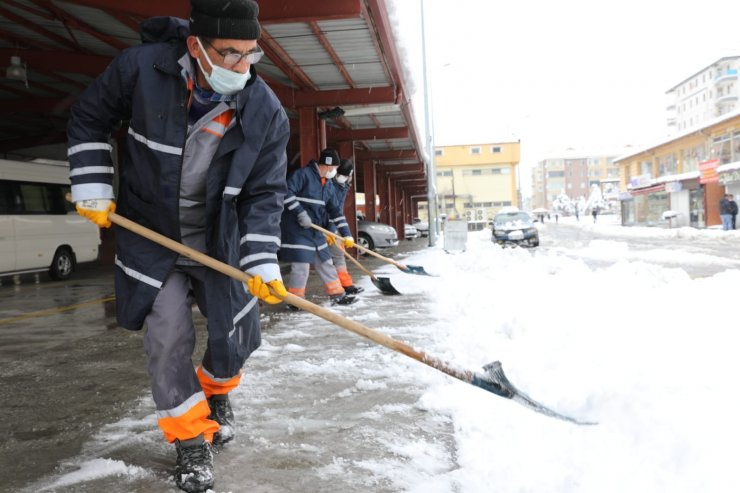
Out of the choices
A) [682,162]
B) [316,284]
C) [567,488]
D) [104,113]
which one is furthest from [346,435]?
[682,162]

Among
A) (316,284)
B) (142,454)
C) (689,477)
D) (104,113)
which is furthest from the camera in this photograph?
(316,284)

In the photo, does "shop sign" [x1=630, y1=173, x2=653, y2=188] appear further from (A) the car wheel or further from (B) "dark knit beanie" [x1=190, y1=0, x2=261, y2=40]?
(B) "dark knit beanie" [x1=190, y1=0, x2=261, y2=40]

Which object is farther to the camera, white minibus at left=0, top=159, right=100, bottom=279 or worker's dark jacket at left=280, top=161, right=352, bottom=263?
white minibus at left=0, top=159, right=100, bottom=279

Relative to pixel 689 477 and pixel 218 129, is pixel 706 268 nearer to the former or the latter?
pixel 689 477

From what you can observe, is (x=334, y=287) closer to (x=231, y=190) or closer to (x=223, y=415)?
(x=223, y=415)

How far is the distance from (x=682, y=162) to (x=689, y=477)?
40.4 meters

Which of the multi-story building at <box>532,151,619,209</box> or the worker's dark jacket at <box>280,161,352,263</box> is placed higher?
the multi-story building at <box>532,151,619,209</box>

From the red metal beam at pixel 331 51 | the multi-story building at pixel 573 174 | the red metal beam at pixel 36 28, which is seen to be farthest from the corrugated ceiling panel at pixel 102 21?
the multi-story building at pixel 573 174

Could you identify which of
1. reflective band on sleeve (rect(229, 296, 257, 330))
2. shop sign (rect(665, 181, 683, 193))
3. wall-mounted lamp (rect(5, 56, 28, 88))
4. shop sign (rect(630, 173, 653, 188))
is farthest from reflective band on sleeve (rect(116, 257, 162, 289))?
shop sign (rect(630, 173, 653, 188))

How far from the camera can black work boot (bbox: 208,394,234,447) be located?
9.14 feet

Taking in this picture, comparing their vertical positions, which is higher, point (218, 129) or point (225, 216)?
point (218, 129)

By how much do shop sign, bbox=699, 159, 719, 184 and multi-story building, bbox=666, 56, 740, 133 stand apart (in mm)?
43529

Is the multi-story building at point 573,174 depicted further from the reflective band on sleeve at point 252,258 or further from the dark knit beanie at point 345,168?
the reflective band on sleeve at point 252,258

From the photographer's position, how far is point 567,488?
210cm
